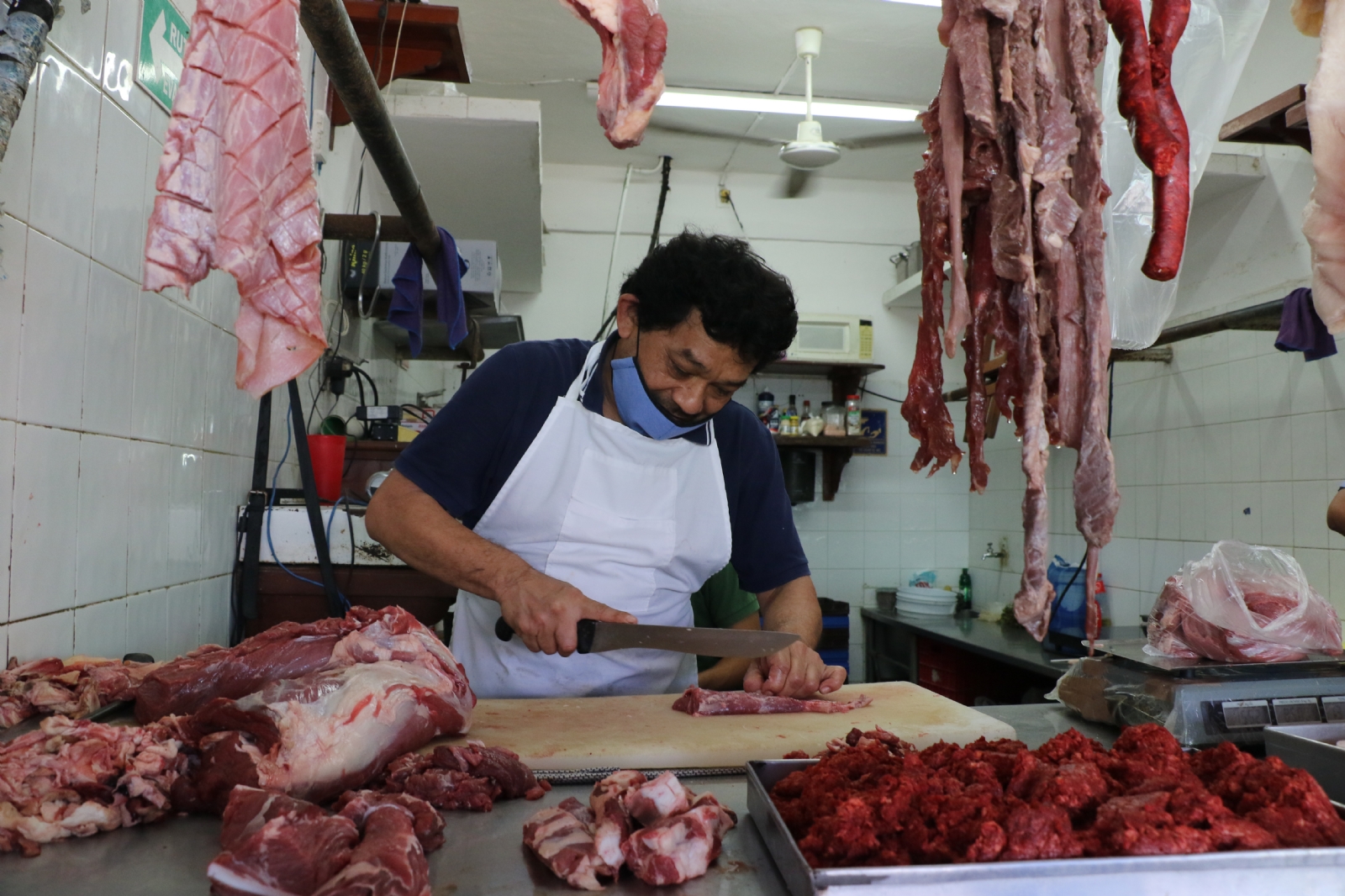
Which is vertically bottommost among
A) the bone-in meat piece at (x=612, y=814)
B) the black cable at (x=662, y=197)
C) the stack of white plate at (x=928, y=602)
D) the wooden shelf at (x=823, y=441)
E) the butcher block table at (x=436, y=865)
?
the stack of white plate at (x=928, y=602)

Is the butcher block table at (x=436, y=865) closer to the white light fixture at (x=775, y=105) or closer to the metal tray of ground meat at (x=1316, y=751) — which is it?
the metal tray of ground meat at (x=1316, y=751)

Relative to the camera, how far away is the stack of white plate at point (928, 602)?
6.95m

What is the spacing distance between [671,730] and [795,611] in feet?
3.09

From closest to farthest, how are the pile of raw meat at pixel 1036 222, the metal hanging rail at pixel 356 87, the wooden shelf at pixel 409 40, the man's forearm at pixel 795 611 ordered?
the pile of raw meat at pixel 1036 222 < the metal hanging rail at pixel 356 87 < the man's forearm at pixel 795 611 < the wooden shelf at pixel 409 40

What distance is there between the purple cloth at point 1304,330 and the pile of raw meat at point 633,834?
3.27m

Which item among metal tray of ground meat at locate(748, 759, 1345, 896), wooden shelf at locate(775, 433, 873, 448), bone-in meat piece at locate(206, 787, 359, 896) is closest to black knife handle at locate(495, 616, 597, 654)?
bone-in meat piece at locate(206, 787, 359, 896)

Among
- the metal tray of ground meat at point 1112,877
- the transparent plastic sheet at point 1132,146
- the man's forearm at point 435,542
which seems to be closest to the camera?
the metal tray of ground meat at point 1112,877

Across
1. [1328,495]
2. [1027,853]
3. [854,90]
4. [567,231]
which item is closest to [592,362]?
[1027,853]

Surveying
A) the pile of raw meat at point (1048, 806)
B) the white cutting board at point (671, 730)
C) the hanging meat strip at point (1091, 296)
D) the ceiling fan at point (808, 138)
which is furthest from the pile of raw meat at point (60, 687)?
the ceiling fan at point (808, 138)

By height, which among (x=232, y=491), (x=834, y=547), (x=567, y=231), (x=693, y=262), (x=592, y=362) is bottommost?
(x=834, y=547)

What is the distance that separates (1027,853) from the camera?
A: 1.08 metres

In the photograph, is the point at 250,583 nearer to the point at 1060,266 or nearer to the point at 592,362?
the point at 592,362

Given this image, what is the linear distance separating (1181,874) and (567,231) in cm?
729

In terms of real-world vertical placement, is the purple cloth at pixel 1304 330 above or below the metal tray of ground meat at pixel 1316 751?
above
